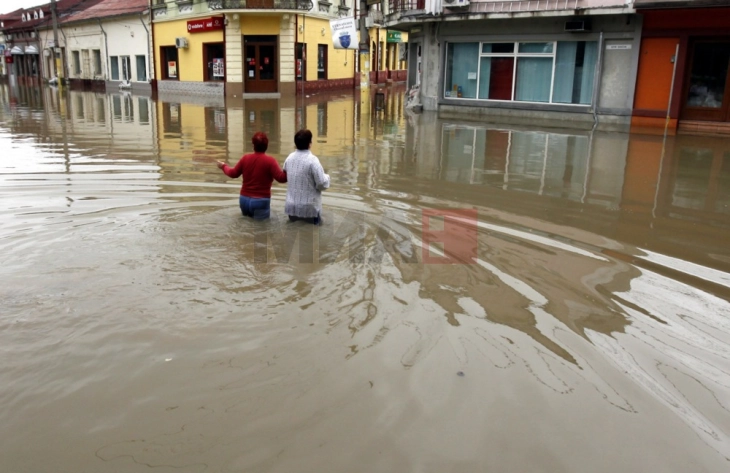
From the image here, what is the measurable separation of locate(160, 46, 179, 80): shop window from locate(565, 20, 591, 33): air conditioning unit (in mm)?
23413

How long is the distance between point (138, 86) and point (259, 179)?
34081 mm

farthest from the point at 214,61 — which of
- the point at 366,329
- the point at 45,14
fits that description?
the point at 366,329

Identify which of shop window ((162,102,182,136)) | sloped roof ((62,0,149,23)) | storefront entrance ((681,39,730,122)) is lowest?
shop window ((162,102,182,136))

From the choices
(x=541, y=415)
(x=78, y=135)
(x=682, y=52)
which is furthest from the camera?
(x=682, y=52)

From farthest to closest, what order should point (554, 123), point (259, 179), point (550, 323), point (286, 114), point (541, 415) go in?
1. point (286, 114)
2. point (554, 123)
3. point (259, 179)
4. point (550, 323)
5. point (541, 415)

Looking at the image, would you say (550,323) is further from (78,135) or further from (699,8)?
(699,8)

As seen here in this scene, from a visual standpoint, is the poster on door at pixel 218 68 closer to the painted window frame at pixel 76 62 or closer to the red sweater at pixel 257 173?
the painted window frame at pixel 76 62

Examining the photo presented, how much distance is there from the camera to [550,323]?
4.57 m

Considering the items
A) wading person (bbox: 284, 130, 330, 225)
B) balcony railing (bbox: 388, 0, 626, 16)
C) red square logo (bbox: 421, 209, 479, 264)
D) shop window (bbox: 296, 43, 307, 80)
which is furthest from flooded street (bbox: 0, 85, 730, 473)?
shop window (bbox: 296, 43, 307, 80)

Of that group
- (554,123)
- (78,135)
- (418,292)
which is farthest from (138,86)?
(418,292)

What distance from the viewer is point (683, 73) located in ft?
56.0

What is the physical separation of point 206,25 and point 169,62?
16.2 feet

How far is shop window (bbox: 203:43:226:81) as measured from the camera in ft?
105

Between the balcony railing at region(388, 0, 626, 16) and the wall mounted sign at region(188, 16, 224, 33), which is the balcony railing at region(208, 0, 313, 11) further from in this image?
the balcony railing at region(388, 0, 626, 16)
